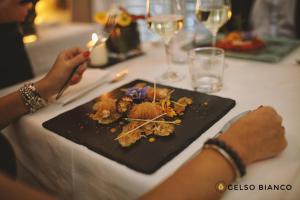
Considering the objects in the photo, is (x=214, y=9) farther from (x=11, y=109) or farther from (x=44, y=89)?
(x=11, y=109)

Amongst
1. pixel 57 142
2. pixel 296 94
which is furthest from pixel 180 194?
pixel 296 94

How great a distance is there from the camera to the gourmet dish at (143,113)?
646 mm

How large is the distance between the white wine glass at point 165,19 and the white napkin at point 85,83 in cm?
21

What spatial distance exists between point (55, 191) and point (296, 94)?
74 centimetres

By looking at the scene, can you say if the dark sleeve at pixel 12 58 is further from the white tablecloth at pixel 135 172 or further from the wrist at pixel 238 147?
the wrist at pixel 238 147

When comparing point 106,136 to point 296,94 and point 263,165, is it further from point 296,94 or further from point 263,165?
point 296,94

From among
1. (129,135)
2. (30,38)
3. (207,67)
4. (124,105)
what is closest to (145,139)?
(129,135)

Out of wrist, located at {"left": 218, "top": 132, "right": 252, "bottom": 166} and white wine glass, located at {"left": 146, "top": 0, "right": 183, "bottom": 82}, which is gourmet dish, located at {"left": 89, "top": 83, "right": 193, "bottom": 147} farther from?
white wine glass, located at {"left": 146, "top": 0, "right": 183, "bottom": 82}

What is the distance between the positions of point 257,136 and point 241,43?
781mm

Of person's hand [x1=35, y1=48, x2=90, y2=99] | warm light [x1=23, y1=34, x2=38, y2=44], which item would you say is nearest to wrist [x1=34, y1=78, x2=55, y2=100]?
person's hand [x1=35, y1=48, x2=90, y2=99]

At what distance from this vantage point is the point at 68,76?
0.93 meters

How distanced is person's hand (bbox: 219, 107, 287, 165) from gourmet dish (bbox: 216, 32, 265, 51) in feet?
2.28

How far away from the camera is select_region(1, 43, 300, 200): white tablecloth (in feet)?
1.81

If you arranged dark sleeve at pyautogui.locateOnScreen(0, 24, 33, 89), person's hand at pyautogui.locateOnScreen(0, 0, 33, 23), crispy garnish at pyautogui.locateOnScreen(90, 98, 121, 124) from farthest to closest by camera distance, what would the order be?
dark sleeve at pyautogui.locateOnScreen(0, 24, 33, 89), person's hand at pyautogui.locateOnScreen(0, 0, 33, 23), crispy garnish at pyautogui.locateOnScreen(90, 98, 121, 124)
